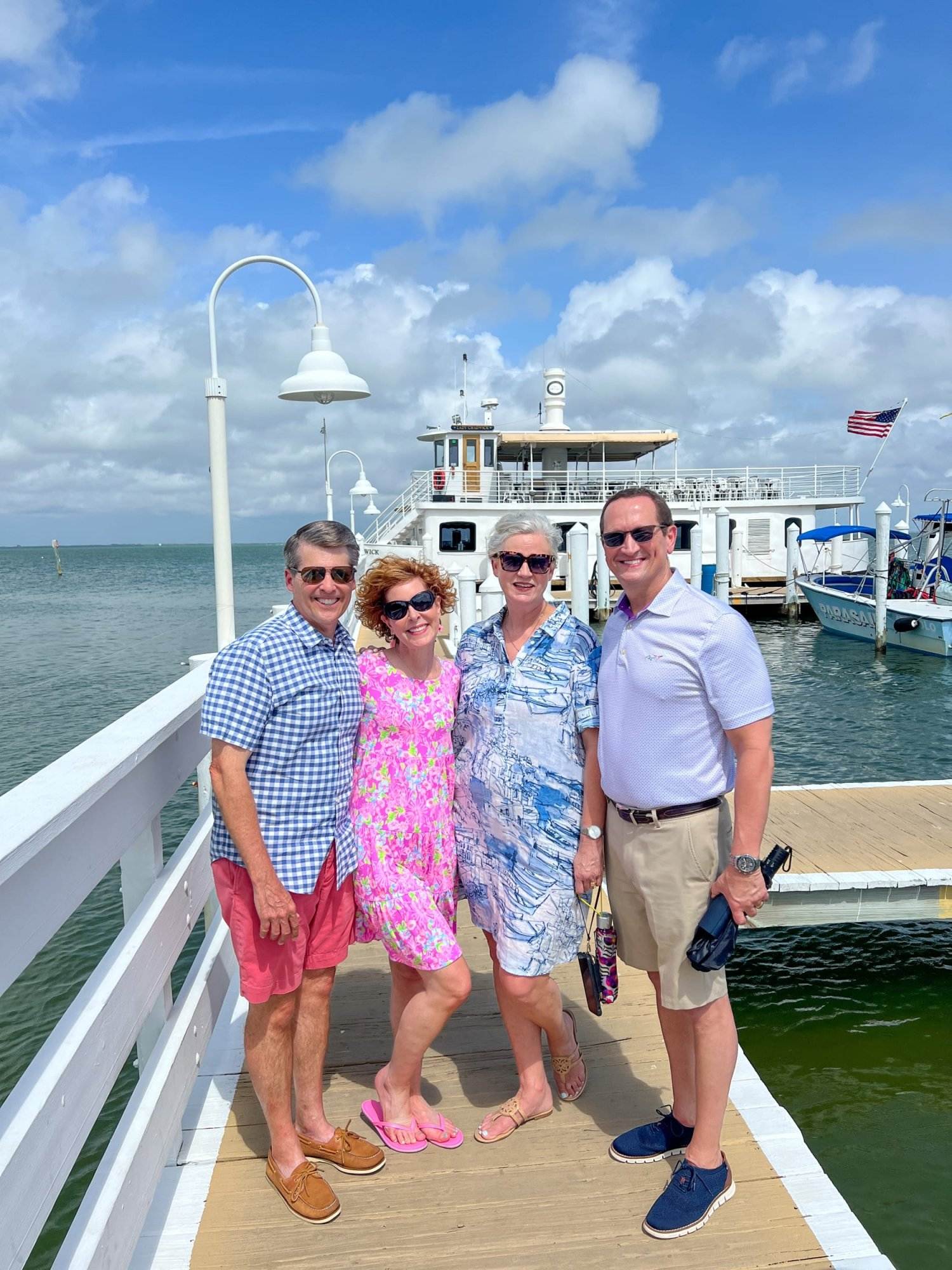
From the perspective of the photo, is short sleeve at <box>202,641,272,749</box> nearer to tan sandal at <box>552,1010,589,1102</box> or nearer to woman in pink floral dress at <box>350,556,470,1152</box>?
woman in pink floral dress at <box>350,556,470,1152</box>

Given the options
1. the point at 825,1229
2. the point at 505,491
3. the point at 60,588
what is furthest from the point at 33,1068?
the point at 60,588

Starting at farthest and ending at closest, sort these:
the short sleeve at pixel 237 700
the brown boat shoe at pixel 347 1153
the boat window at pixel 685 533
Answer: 1. the boat window at pixel 685 533
2. the brown boat shoe at pixel 347 1153
3. the short sleeve at pixel 237 700

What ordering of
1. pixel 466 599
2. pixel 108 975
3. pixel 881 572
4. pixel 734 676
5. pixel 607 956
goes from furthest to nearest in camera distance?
pixel 881 572 → pixel 466 599 → pixel 607 956 → pixel 734 676 → pixel 108 975

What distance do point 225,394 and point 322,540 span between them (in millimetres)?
2920

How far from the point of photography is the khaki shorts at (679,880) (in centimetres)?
244

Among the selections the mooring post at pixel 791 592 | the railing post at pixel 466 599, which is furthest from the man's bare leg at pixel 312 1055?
the mooring post at pixel 791 592

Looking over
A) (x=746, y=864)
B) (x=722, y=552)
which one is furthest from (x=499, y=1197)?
(x=722, y=552)

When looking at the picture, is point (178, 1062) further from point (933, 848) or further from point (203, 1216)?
point (933, 848)

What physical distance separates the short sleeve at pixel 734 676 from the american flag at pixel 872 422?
86.8 ft

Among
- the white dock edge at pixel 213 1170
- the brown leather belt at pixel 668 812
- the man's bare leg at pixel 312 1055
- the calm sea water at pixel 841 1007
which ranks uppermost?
the brown leather belt at pixel 668 812

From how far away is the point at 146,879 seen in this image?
2.50 meters

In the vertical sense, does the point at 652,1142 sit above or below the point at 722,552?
below

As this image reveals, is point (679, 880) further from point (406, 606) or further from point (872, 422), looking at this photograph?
point (872, 422)

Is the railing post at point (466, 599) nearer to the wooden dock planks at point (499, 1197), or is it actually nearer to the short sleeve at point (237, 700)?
the wooden dock planks at point (499, 1197)
